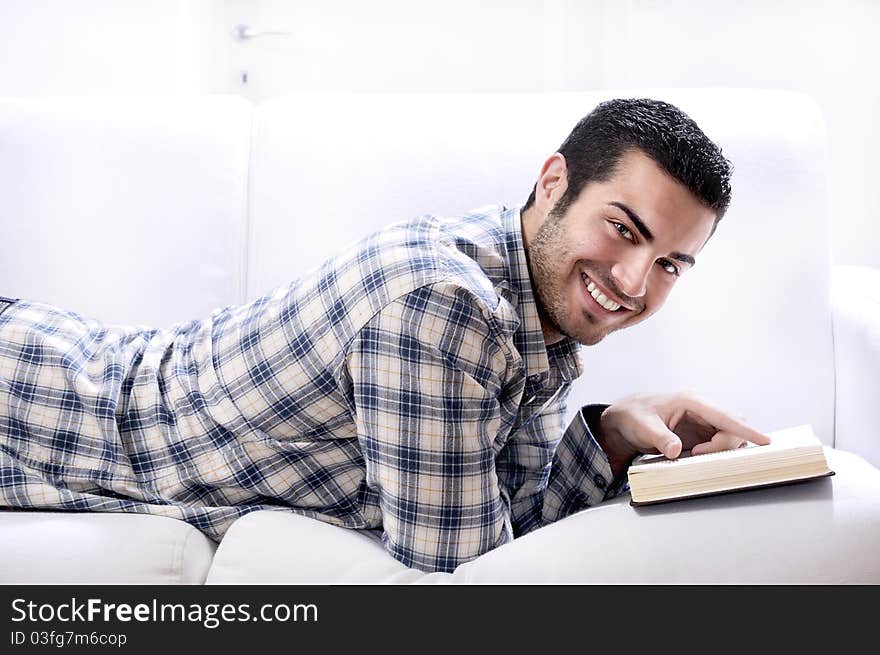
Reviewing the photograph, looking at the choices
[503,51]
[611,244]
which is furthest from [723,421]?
[503,51]

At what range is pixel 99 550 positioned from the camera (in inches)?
41.3

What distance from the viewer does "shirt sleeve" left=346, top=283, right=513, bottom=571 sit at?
1010 millimetres

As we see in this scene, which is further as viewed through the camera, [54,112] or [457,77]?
[457,77]

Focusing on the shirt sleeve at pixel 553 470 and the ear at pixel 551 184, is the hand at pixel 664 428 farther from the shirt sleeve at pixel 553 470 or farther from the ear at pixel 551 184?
the ear at pixel 551 184

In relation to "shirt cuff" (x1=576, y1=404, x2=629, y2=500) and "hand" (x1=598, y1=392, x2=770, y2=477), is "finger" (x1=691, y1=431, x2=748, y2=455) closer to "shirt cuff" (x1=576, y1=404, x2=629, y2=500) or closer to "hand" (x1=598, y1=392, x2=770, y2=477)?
"hand" (x1=598, y1=392, x2=770, y2=477)

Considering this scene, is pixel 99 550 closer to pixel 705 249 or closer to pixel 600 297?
pixel 600 297

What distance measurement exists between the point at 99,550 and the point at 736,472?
70cm

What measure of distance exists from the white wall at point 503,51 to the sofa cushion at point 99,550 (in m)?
1.35

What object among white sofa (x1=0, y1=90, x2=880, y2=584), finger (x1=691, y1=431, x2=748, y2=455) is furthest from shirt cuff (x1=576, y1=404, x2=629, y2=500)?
white sofa (x1=0, y1=90, x2=880, y2=584)

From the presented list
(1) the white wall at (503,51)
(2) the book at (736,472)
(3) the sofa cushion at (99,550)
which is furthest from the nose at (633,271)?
(1) the white wall at (503,51)
